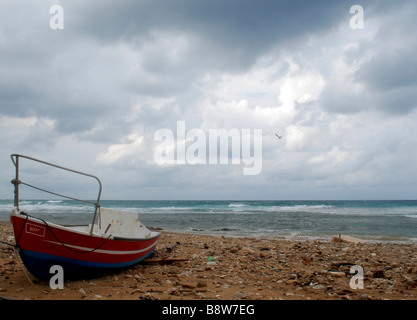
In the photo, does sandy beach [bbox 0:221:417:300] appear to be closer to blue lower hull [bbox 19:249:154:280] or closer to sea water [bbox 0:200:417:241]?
blue lower hull [bbox 19:249:154:280]

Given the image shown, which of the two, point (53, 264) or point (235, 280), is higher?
point (53, 264)

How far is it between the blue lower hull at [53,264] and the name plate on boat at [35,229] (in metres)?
0.41

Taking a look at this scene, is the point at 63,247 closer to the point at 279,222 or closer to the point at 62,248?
the point at 62,248

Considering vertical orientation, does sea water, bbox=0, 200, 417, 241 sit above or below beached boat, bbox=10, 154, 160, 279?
below

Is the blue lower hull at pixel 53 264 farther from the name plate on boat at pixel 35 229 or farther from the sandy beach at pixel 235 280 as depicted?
the name plate on boat at pixel 35 229

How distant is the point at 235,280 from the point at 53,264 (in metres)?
3.82

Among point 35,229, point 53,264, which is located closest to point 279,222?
point 53,264

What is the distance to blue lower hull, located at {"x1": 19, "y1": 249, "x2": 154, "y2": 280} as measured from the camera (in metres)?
6.09

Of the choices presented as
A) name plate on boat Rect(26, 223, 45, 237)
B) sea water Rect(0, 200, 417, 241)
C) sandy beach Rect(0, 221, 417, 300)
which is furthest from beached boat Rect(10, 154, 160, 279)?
sea water Rect(0, 200, 417, 241)

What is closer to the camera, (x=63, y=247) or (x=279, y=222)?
(x=63, y=247)

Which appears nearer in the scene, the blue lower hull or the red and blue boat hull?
the red and blue boat hull

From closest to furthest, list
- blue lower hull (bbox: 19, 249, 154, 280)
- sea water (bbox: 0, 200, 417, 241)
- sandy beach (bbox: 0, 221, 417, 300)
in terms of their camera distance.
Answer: sandy beach (bbox: 0, 221, 417, 300) < blue lower hull (bbox: 19, 249, 154, 280) < sea water (bbox: 0, 200, 417, 241)

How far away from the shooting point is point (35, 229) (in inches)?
234

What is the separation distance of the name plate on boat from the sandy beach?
82cm
